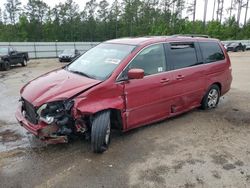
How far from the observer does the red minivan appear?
4035mm

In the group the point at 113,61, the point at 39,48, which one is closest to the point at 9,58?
the point at 39,48

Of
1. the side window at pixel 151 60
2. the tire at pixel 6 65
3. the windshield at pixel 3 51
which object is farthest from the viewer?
the windshield at pixel 3 51

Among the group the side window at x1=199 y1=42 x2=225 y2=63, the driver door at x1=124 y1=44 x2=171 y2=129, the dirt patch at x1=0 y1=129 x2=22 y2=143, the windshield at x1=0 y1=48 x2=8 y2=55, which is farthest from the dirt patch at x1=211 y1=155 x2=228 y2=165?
the windshield at x1=0 y1=48 x2=8 y2=55

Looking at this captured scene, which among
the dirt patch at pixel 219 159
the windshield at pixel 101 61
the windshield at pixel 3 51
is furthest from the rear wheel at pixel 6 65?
the dirt patch at pixel 219 159

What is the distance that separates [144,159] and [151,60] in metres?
1.86

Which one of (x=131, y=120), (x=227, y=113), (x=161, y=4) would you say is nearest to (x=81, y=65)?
(x=131, y=120)

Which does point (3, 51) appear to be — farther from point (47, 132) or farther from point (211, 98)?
point (47, 132)

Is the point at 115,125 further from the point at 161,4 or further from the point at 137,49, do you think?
the point at 161,4

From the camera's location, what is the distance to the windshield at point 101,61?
4.65 meters

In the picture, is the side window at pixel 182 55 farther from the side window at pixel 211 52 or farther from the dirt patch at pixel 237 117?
the dirt patch at pixel 237 117

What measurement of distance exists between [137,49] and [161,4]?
61.3 m

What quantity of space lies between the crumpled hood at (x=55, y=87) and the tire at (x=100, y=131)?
0.50 meters

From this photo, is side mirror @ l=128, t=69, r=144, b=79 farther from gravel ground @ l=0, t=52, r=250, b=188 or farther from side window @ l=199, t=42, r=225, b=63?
side window @ l=199, t=42, r=225, b=63

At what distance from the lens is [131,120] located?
4.71 m
